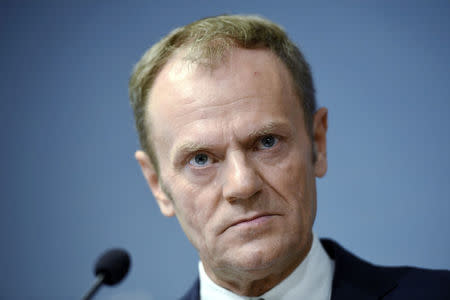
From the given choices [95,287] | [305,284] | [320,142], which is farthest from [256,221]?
[95,287]

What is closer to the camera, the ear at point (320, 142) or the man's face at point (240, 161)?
the man's face at point (240, 161)

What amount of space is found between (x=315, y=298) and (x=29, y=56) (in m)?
2.58

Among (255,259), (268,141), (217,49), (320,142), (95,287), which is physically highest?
(217,49)

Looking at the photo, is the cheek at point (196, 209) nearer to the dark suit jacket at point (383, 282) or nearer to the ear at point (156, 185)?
the ear at point (156, 185)

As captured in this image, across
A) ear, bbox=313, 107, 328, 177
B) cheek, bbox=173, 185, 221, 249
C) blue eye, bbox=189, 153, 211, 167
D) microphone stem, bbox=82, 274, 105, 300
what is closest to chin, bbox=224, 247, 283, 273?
cheek, bbox=173, 185, 221, 249

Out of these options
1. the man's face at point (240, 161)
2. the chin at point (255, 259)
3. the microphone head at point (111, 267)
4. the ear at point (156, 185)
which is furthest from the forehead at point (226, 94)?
the microphone head at point (111, 267)

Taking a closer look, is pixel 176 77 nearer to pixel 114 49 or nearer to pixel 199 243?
pixel 199 243

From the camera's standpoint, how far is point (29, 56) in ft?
11.3

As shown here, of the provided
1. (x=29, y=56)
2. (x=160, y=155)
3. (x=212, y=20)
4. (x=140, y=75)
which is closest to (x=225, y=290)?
(x=160, y=155)

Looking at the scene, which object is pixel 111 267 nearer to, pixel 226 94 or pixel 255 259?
pixel 255 259

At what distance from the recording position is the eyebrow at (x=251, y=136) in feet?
6.05

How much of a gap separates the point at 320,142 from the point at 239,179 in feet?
1.98

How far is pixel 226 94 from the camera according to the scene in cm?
185

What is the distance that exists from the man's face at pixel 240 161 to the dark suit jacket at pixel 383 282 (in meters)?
0.25
